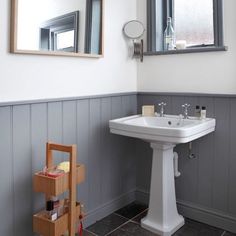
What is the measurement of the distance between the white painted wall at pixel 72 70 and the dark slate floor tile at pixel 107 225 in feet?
3.23

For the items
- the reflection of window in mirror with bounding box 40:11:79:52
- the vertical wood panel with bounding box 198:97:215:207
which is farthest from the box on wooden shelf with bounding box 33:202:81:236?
the vertical wood panel with bounding box 198:97:215:207

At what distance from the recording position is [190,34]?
2543 mm

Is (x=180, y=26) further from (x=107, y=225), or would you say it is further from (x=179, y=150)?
(x=107, y=225)

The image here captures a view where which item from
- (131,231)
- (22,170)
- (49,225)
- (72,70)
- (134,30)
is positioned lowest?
(131,231)

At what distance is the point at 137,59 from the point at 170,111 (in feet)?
1.80

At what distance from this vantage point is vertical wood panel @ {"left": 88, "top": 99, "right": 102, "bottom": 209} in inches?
91.5

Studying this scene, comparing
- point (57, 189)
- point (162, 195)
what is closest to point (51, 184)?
point (57, 189)

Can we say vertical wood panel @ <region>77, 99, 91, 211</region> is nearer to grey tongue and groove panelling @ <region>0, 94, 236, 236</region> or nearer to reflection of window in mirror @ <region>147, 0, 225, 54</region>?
grey tongue and groove panelling @ <region>0, 94, 236, 236</region>

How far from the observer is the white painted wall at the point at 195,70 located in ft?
7.23

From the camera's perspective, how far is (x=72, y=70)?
2148 millimetres

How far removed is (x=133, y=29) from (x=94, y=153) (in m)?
1.05

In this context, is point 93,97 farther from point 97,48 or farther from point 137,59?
point 137,59

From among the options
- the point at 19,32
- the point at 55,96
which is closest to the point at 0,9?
the point at 19,32

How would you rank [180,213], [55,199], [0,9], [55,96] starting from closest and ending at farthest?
[0,9] → [55,199] → [55,96] → [180,213]
